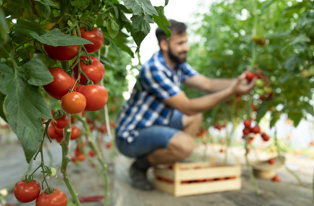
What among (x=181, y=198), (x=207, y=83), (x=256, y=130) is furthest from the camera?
(x=207, y=83)

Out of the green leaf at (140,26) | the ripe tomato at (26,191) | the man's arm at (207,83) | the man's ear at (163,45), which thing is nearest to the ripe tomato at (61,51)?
the green leaf at (140,26)

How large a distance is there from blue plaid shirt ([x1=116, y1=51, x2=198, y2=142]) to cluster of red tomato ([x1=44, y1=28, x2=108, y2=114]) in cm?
137

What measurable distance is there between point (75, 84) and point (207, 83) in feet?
6.58

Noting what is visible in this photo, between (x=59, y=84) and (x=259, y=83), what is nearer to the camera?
(x=59, y=84)

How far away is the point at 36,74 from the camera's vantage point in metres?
0.39

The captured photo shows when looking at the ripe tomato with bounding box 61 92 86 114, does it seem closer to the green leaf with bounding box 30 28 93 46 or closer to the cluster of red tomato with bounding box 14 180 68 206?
the green leaf with bounding box 30 28 93 46

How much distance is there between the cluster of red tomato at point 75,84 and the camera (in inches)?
16.6

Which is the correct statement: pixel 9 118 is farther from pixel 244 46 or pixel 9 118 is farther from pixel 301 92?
pixel 244 46

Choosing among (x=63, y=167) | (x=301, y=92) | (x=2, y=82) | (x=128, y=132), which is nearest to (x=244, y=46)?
(x=301, y=92)

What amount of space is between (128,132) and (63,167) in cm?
143

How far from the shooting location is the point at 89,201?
4.61 ft

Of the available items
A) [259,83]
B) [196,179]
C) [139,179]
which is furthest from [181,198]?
[259,83]

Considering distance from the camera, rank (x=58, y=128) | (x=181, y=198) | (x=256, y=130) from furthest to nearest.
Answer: (x=181, y=198)
(x=256, y=130)
(x=58, y=128)

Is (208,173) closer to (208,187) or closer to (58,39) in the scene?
(208,187)
